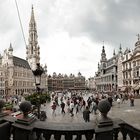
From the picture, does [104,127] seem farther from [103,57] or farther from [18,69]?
[103,57]

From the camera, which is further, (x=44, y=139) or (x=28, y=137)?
(x=44, y=139)

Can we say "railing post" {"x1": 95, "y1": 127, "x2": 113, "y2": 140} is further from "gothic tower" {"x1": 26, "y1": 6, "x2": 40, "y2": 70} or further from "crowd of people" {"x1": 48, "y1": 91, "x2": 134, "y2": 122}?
"gothic tower" {"x1": 26, "y1": 6, "x2": 40, "y2": 70}

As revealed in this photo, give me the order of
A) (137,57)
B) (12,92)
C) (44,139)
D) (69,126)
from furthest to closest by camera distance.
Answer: (12,92), (137,57), (44,139), (69,126)

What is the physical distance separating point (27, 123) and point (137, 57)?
8714cm

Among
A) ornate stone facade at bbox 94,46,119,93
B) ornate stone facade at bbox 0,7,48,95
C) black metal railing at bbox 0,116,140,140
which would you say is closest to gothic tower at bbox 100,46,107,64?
ornate stone facade at bbox 94,46,119,93

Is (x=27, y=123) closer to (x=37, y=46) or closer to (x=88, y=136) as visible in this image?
(x=88, y=136)

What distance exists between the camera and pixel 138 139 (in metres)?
6.36

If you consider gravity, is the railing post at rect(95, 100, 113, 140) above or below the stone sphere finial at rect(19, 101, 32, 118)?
below

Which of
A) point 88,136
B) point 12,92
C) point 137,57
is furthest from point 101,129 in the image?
point 12,92

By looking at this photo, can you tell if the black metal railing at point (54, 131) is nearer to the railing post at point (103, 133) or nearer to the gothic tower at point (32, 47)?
the railing post at point (103, 133)

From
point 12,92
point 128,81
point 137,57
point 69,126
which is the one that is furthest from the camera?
point 12,92

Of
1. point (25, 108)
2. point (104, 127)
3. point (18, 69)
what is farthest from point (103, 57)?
point (104, 127)

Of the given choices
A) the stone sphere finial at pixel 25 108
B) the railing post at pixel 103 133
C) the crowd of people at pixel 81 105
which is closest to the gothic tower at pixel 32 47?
the crowd of people at pixel 81 105

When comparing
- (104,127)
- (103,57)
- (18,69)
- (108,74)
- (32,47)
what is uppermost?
(32,47)
